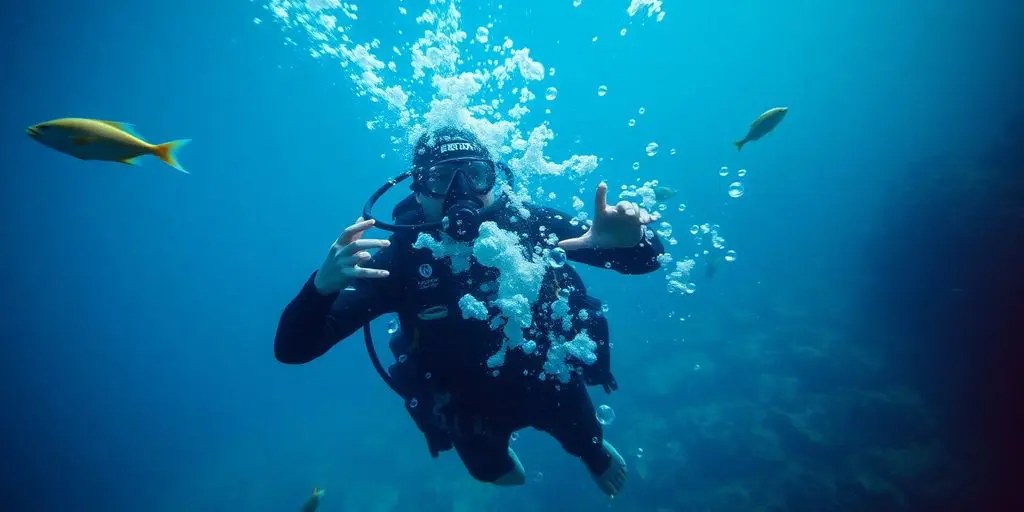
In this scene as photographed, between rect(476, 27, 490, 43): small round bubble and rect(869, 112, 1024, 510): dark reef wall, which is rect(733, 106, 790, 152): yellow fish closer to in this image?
rect(869, 112, 1024, 510): dark reef wall

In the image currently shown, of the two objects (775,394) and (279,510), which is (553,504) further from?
(279,510)

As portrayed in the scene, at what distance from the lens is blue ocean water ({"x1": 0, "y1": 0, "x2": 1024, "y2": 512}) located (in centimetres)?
1002

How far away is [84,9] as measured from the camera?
15.4 m

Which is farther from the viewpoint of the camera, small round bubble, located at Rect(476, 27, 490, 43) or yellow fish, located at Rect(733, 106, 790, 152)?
small round bubble, located at Rect(476, 27, 490, 43)

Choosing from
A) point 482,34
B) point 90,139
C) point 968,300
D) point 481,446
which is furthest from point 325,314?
point 482,34

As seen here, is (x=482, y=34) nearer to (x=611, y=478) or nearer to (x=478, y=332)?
(x=478, y=332)

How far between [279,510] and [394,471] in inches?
219

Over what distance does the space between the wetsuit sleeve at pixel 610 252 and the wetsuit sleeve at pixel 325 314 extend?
5.35ft

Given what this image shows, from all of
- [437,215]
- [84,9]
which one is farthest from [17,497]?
[437,215]

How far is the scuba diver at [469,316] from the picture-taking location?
306cm

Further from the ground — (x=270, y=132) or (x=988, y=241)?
(x=270, y=132)

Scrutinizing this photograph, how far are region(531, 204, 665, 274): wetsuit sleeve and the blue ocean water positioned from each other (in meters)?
2.68

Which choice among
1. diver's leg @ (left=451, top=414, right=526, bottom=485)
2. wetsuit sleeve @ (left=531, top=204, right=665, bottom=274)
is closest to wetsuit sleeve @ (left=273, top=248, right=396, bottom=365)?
diver's leg @ (left=451, top=414, right=526, bottom=485)

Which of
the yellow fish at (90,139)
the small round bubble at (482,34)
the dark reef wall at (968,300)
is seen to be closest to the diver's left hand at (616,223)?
the yellow fish at (90,139)
